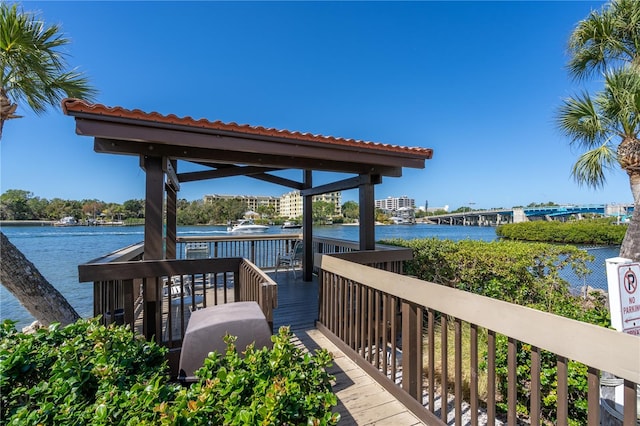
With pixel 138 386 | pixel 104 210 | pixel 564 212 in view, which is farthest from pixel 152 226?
pixel 104 210

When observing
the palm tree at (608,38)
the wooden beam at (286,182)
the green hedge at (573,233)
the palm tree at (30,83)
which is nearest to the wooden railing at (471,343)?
the wooden beam at (286,182)

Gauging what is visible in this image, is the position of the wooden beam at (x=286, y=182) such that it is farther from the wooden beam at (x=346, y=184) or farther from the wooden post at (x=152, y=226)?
the wooden post at (x=152, y=226)

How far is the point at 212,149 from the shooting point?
3.18 m

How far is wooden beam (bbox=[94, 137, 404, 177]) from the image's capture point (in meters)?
2.82

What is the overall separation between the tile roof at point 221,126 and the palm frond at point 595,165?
5048 mm

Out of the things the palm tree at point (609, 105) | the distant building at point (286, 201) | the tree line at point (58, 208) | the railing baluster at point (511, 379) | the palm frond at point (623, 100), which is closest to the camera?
A: the railing baluster at point (511, 379)

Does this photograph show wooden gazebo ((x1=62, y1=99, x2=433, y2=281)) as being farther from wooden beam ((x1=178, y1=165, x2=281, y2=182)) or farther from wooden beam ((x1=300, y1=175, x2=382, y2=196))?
wooden beam ((x1=178, y1=165, x2=281, y2=182))

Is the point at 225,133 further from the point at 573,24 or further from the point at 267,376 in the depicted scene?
the point at 573,24

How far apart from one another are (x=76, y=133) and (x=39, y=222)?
87.1 ft

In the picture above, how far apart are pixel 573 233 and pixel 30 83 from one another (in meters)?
17.7

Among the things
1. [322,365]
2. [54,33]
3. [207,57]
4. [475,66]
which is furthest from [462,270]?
[475,66]

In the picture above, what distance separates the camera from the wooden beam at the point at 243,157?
9.26ft

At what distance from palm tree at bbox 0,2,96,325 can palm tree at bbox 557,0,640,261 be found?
32.2ft

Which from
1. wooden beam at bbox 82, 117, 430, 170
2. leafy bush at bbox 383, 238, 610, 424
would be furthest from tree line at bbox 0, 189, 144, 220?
leafy bush at bbox 383, 238, 610, 424
